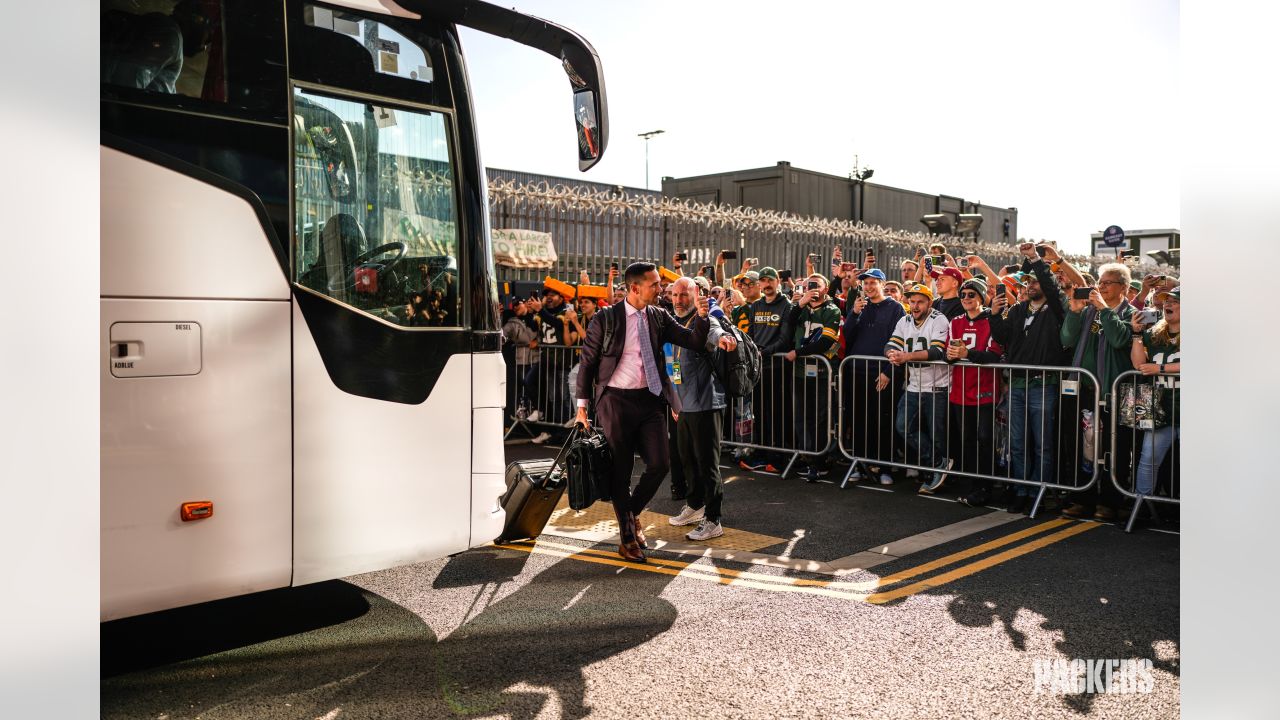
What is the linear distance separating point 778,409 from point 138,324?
7.06 m

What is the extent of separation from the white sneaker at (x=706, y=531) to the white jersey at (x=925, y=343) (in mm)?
2869

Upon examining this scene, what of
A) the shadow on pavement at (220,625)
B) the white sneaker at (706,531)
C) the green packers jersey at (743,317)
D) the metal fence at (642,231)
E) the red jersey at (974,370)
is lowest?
the shadow on pavement at (220,625)

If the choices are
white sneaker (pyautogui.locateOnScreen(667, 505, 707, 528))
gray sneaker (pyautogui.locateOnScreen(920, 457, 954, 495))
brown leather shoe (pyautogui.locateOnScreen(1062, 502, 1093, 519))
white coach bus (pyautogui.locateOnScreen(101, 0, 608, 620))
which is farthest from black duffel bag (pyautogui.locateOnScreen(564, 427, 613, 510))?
brown leather shoe (pyautogui.locateOnScreen(1062, 502, 1093, 519))

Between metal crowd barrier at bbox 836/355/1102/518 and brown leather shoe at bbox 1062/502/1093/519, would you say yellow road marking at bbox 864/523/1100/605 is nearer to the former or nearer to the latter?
brown leather shoe at bbox 1062/502/1093/519

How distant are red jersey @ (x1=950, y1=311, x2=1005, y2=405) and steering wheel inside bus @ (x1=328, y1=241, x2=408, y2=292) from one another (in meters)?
5.62

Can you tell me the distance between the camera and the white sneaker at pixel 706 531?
6688 mm

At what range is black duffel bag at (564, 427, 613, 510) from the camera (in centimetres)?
575

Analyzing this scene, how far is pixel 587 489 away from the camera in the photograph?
5766mm

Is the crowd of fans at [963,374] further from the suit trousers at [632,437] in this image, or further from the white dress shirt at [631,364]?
the suit trousers at [632,437]

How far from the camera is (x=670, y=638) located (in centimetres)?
462

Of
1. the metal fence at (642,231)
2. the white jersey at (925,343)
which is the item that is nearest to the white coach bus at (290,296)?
the white jersey at (925,343)

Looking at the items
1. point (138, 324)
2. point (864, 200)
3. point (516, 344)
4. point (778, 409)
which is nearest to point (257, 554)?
point (138, 324)

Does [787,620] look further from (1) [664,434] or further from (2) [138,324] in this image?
(2) [138,324]

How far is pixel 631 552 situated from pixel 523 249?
7617mm
